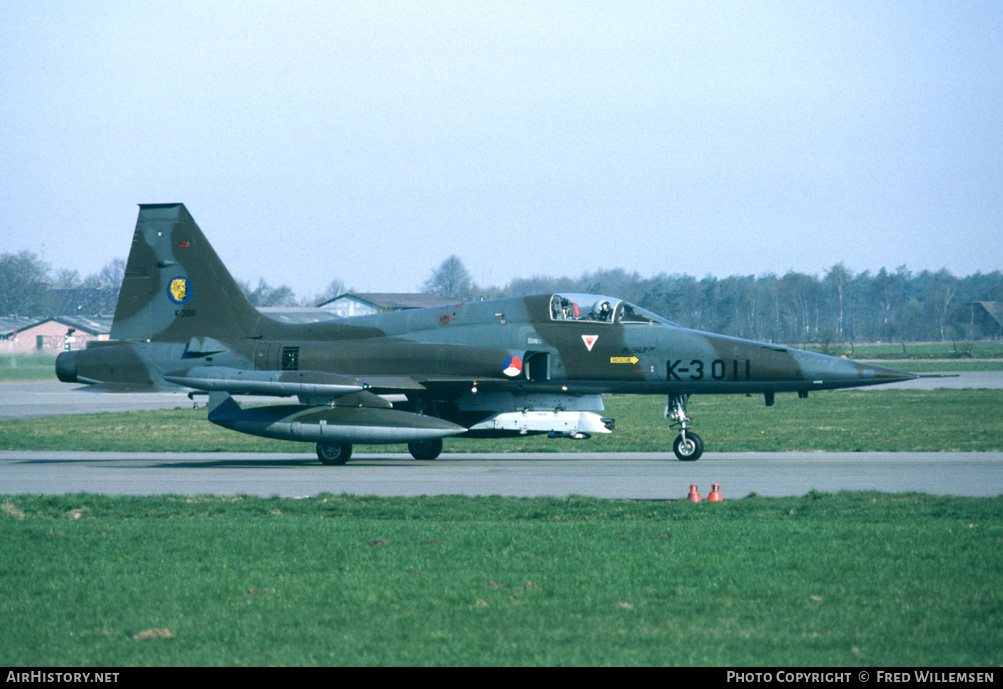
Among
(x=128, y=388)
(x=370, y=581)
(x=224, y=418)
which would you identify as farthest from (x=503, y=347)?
(x=370, y=581)

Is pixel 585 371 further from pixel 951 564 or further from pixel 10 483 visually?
pixel 951 564

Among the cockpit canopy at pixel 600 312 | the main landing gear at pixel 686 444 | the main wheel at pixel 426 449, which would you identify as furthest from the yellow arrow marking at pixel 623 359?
the main wheel at pixel 426 449

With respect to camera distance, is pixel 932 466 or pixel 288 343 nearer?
pixel 932 466

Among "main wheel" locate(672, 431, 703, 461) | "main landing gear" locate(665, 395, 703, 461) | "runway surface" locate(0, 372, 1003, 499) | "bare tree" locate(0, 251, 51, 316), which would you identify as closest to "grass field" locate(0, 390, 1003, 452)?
"runway surface" locate(0, 372, 1003, 499)

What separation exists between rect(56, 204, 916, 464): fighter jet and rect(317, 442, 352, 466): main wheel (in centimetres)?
3

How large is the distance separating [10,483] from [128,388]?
5300 mm

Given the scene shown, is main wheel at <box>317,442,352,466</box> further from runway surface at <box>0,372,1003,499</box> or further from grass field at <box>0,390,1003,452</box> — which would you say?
grass field at <box>0,390,1003,452</box>

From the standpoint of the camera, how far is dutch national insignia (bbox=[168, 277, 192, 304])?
2192 centimetres

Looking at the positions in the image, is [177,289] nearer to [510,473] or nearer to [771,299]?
[510,473]

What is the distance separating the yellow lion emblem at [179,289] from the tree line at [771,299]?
70.4m

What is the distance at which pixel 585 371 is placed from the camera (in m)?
19.8

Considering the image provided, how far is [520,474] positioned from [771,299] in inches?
4793
